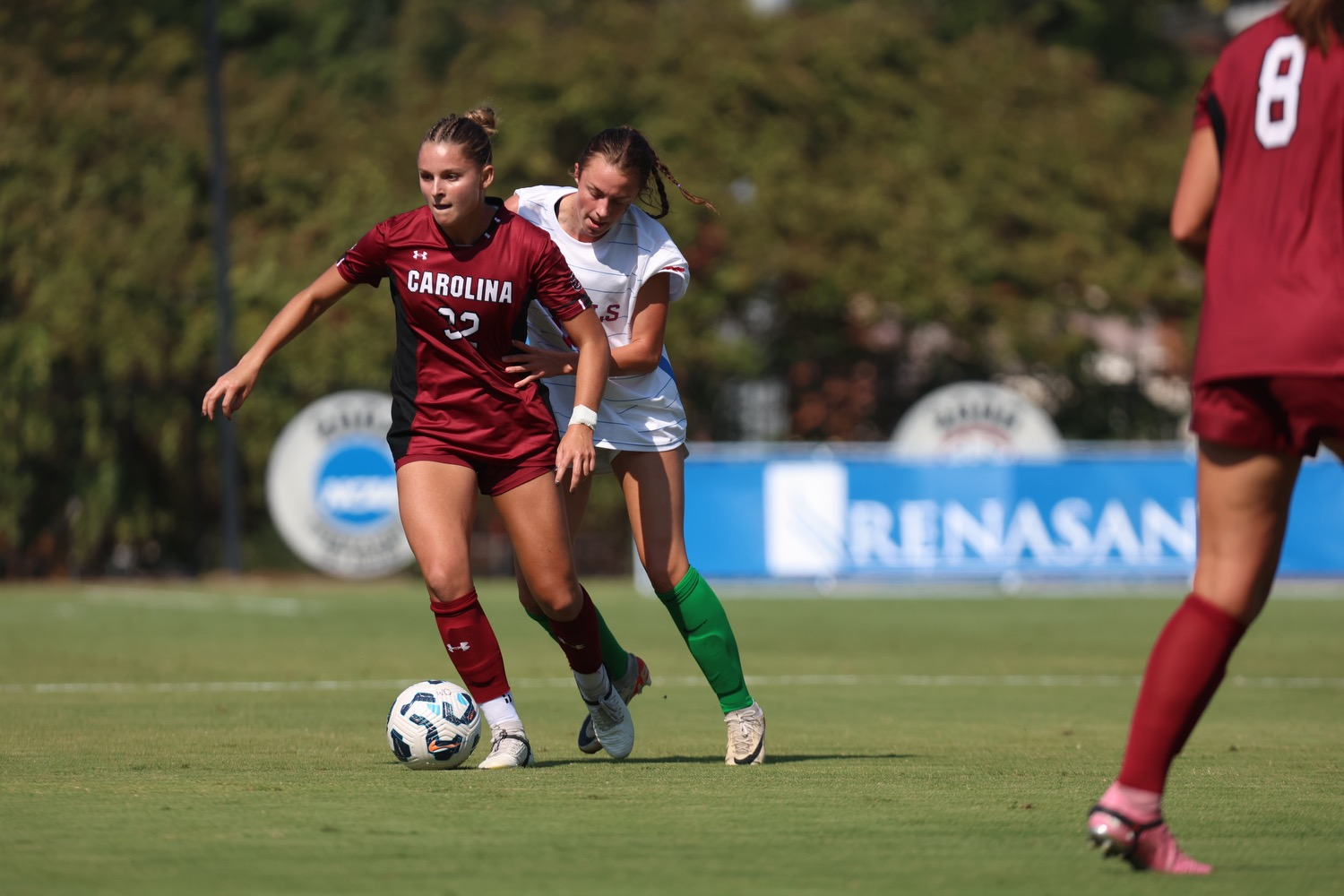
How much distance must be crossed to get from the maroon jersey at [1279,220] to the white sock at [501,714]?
9.34ft

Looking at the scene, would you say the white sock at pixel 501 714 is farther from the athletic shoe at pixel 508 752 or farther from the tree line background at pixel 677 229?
the tree line background at pixel 677 229

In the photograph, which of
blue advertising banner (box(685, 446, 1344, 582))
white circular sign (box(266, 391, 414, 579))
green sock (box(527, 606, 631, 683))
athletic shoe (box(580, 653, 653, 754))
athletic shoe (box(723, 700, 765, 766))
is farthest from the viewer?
white circular sign (box(266, 391, 414, 579))

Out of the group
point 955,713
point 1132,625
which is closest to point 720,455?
point 1132,625

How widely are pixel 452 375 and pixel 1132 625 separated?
10.4m

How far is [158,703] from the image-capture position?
890 cm

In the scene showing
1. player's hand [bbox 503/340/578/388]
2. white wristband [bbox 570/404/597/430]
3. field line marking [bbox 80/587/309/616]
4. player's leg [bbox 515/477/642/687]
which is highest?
player's hand [bbox 503/340/578/388]

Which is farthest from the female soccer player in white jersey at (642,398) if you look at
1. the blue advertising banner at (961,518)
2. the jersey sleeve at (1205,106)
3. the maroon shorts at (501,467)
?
the blue advertising banner at (961,518)

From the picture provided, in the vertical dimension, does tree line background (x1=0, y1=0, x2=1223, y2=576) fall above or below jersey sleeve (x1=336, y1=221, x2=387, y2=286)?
above

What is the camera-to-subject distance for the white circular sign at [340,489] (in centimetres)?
2067

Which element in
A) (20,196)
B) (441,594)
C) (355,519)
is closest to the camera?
(441,594)

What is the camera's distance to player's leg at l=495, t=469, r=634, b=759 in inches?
242

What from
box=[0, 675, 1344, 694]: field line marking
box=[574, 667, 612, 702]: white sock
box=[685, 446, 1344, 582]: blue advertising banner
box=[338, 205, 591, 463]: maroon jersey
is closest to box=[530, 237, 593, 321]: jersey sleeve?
box=[338, 205, 591, 463]: maroon jersey

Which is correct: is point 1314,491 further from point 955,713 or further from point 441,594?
point 441,594

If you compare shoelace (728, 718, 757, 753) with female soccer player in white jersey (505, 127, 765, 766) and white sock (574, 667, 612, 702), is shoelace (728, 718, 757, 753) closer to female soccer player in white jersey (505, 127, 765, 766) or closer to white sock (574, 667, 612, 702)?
female soccer player in white jersey (505, 127, 765, 766)
